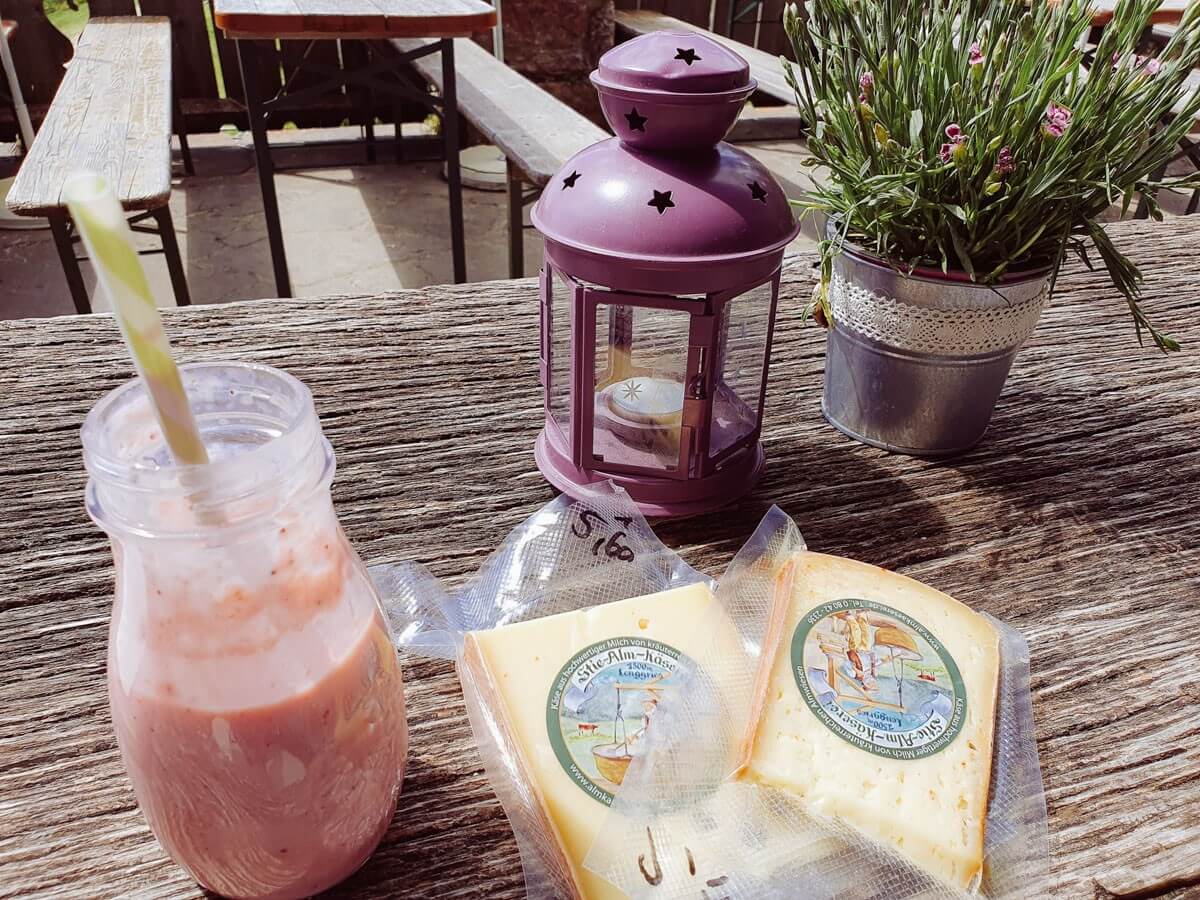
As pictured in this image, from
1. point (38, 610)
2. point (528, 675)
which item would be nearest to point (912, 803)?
point (528, 675)

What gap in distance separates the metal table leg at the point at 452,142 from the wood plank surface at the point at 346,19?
0.10m

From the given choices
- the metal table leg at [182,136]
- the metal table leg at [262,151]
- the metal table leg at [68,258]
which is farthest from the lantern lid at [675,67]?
the metal table leg at [182,136]

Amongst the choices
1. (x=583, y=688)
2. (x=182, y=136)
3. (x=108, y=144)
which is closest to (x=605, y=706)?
(x=583, y=688)

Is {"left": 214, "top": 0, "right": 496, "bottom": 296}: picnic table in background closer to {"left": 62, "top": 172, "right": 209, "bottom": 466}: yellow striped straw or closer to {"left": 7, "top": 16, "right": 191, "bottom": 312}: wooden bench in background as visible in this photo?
{"left": 7, "top": 16, "right": 191, "bottom": 312}: wooden bench in background

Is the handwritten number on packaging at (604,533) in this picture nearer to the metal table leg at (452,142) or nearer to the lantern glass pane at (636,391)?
the lantern glass pane at (636,391)

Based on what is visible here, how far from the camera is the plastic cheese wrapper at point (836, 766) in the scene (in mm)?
470

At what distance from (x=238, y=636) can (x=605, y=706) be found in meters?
0.22

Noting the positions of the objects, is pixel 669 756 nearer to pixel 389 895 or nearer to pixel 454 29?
pixel 389 895

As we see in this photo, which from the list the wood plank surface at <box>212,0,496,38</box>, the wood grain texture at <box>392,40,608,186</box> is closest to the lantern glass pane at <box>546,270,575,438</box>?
the wood grain texture at <box>392,40,608,186</box>

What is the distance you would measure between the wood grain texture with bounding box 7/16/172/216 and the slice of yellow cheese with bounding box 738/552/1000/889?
147 cm

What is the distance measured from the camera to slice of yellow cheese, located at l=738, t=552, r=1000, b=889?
0.49m

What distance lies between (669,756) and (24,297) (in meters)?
3.29

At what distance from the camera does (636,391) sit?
2.67 feet

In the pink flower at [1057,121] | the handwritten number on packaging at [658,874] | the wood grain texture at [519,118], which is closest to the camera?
the handwritten number on packaging at [658,874]
